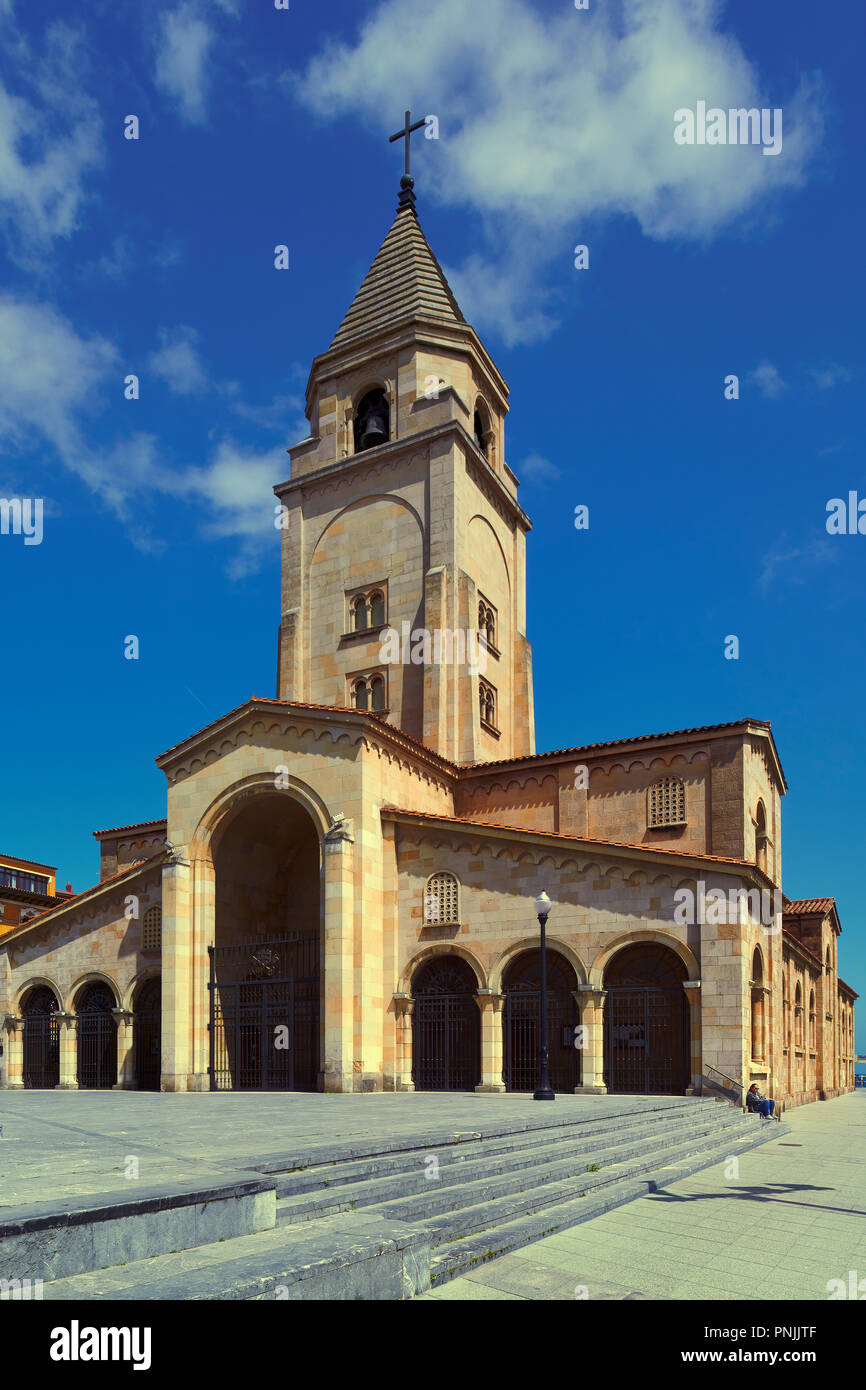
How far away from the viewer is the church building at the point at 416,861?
79.6 ft

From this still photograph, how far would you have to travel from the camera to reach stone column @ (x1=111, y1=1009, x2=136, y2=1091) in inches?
1246

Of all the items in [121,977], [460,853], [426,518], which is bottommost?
[121,977]

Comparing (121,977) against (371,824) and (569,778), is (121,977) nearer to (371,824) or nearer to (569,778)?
(371,824)

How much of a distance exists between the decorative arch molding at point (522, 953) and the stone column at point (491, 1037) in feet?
0.97

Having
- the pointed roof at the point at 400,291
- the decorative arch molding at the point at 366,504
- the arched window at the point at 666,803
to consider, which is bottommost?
the arched window at the point at 666,803

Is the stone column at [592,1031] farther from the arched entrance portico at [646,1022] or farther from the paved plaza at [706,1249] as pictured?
the paved plaza at [706,1249]

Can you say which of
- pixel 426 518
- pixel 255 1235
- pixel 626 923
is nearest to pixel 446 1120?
pixel 255 1235

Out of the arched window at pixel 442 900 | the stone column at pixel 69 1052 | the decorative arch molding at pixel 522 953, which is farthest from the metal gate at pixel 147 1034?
the decorative arch molding at pixel 522 953

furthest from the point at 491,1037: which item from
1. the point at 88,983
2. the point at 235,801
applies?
the point at 88,983

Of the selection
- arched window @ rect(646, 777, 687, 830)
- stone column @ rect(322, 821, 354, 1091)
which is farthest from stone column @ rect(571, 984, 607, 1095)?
arched window @ rect(646, 777, 687, 830)

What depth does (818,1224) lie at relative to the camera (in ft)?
34.3

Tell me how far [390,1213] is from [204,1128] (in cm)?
512

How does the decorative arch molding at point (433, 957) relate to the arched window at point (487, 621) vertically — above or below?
below
